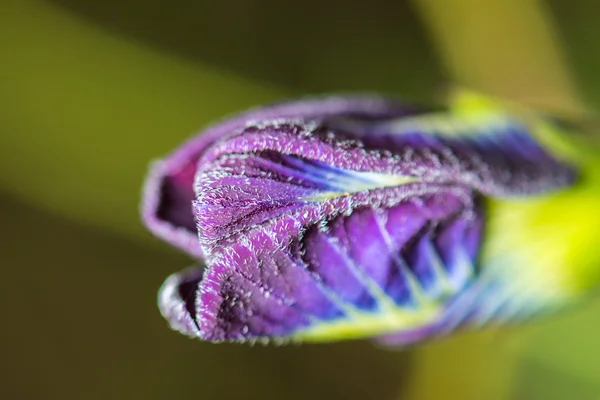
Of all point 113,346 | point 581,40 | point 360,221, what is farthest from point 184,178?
point 113,346

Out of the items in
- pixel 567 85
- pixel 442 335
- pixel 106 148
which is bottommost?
pixel 442 335

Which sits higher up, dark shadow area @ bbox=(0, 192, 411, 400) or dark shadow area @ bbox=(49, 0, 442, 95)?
dark shadow area @ bbox=(49, 0, 442, 95)

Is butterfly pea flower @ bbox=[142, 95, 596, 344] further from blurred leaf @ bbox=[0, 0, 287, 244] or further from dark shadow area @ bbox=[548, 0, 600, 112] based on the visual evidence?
blurred leaf @ bbox=[0, 0, 287, 244]

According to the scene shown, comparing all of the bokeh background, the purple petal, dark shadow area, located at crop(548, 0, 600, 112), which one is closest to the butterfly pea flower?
the purple petal

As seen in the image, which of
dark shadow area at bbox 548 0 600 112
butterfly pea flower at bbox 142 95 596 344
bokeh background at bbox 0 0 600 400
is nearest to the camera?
butterfly pea flower at bbox 142 95 596 344

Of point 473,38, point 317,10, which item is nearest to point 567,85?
point 473,38

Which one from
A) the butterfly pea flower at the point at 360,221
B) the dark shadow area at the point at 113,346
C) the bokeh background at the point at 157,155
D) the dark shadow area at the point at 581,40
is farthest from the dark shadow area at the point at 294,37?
the butterfly pea flower at the point at 360,221

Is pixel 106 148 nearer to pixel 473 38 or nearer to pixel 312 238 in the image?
pixel 473 38

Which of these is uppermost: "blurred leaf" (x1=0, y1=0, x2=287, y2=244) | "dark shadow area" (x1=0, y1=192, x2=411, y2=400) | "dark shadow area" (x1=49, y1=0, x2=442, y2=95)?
"dark shadow area" (x1=49, y1=0, x2=442, y2=95)
